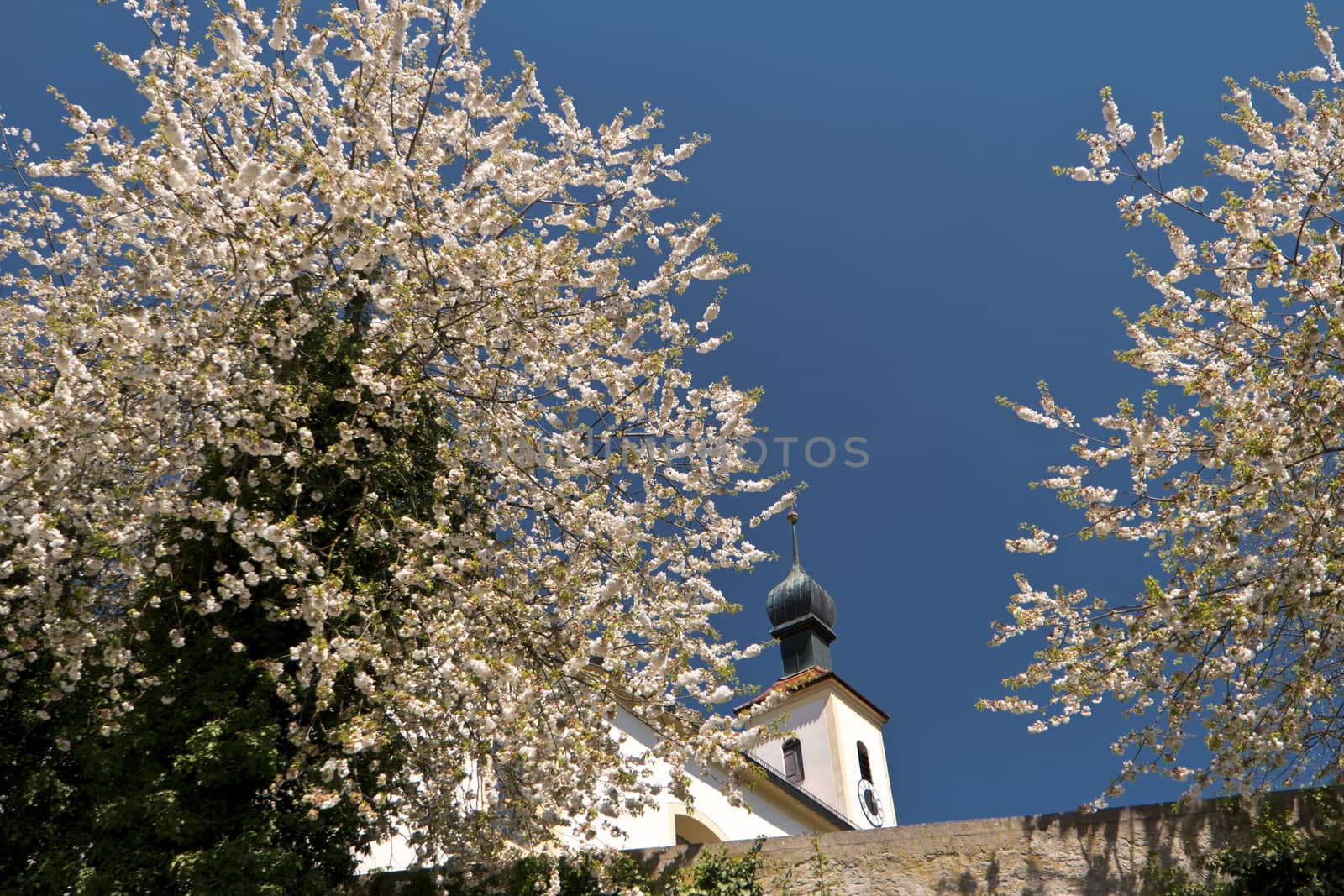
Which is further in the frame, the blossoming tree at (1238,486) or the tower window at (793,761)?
the tower window at (793,761)

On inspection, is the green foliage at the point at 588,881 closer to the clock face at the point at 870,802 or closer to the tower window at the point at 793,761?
the tower window at the point at 793,761

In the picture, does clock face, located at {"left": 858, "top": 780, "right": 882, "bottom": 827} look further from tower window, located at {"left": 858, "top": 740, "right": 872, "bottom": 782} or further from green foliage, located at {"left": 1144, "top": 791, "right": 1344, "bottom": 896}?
green foliage, located at {"left": 1144, "top": 791, "right": 1344, "bottom": 896}

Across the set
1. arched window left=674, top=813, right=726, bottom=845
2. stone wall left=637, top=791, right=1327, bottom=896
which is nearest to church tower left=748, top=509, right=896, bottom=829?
arched window left=674, top=813, right=726, bottom=845

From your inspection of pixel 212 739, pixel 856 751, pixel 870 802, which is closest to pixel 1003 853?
pixel 212 739

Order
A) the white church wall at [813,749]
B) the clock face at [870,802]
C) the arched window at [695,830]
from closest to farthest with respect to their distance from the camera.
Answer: the arched window at [695,830], the white church wall at [813,749], the clock face at [870,802]

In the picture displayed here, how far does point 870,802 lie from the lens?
3081 centimetres

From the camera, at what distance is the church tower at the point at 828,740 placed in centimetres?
2941

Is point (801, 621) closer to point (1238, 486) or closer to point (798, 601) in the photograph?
point (798, 601)

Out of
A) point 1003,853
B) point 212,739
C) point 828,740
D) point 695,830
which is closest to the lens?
point 212,739

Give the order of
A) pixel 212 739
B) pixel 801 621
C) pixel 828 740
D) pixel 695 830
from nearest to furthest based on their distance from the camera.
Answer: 1. pixel 212 739
2. pixel 695 830
3. pixel 828 740
4. pixel 801 621

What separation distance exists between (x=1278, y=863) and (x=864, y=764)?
26.3 meters

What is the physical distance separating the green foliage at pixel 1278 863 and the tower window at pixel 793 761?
24.9 meters

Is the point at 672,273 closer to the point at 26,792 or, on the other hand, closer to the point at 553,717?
the point at 553,717

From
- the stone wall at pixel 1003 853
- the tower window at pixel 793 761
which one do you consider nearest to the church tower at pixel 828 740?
the tower window at pixel 793 761
